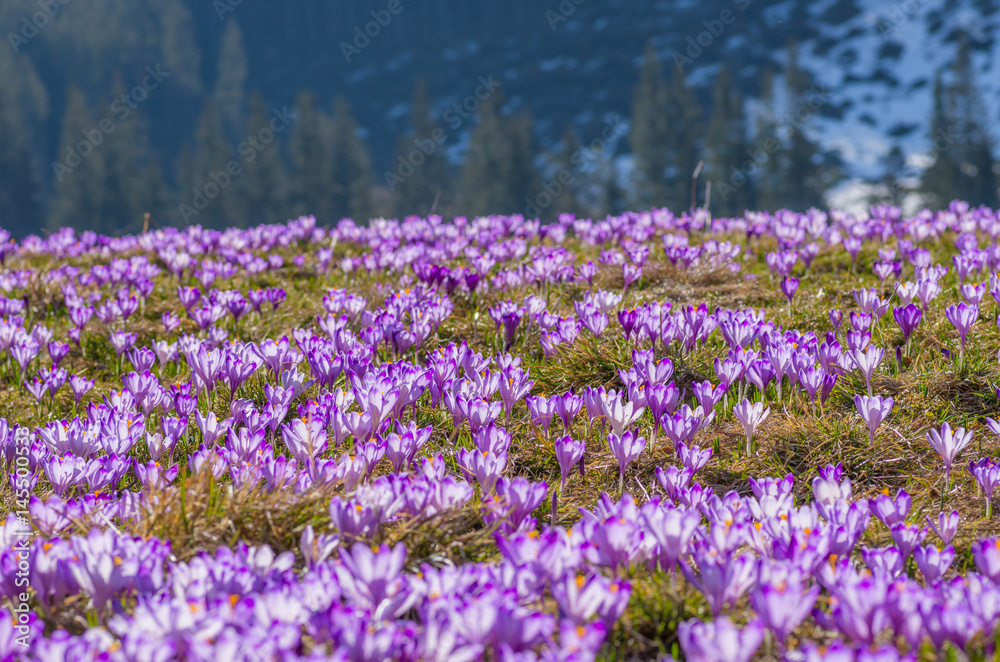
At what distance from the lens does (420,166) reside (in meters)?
70.6

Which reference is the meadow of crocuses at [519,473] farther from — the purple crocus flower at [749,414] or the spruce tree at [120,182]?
the spruce tree at [120,182]

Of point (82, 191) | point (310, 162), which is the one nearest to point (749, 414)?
point (310, 162)

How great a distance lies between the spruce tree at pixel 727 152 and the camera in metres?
62.0

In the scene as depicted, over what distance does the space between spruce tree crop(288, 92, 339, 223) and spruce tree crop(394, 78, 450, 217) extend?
250 inches

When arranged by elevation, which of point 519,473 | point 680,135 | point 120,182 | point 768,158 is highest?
point 120,182

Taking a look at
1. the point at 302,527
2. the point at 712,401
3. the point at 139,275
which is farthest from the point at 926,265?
the point at 139,275

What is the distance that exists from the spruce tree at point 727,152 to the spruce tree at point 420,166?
80.1 ft

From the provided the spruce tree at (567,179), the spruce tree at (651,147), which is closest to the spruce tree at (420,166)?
the spruce tree at (567,179)

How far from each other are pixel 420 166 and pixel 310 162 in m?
10.8

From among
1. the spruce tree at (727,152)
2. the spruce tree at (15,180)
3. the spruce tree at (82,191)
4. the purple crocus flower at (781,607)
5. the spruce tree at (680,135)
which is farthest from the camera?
the spruce tree at (15,180)

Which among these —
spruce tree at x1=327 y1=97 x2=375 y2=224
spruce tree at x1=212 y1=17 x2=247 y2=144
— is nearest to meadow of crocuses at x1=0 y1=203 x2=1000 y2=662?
spruce tree at x1=327 y1=97 x2=375 y2=224

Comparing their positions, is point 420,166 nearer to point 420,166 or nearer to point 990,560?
point 420,166

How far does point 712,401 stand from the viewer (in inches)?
138

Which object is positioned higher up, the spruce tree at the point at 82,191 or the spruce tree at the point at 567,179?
the spruce tree at the point at 82,191
